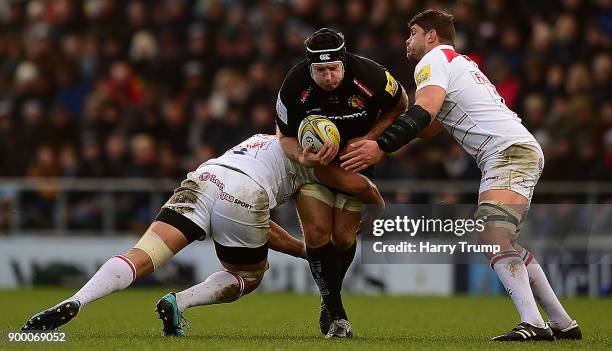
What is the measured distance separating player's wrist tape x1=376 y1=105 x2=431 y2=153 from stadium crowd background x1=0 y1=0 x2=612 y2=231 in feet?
25.6

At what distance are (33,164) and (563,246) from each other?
26.2 ft

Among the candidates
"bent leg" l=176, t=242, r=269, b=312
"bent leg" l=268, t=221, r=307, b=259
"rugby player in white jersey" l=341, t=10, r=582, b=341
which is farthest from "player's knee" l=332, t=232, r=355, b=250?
"rugby player in white jersey" l=341, t=10, r=582, b=341

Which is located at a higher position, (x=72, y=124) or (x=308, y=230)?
(x=72, y=124)

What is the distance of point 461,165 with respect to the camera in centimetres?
1595

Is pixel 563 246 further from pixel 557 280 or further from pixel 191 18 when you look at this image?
pixel 191 18

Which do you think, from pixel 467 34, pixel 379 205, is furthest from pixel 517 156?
pixel 467 34

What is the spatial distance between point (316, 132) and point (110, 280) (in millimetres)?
1669

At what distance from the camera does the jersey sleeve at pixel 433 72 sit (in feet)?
26.8

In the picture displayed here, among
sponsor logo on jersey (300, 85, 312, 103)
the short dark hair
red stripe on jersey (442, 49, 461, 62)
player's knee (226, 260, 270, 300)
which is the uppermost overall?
the short dark hair

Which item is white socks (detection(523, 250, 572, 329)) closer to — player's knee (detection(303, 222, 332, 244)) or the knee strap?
player's knee (detection(303, 222, 332, 244))

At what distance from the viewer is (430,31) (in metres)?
8.52

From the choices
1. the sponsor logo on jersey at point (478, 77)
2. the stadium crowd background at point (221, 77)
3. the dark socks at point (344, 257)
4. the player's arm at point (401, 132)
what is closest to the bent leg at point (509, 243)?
the player's arm at point (401, 132)

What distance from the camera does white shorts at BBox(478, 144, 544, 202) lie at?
8.19 metres

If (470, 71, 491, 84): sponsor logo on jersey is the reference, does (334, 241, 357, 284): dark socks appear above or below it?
below
